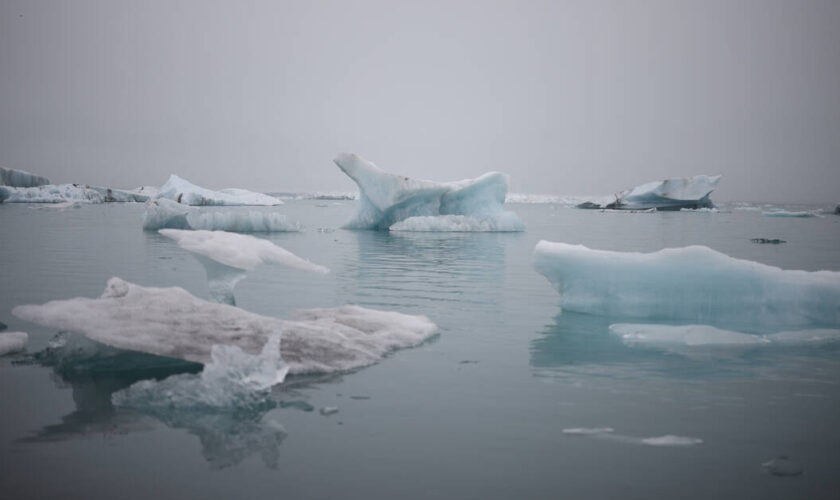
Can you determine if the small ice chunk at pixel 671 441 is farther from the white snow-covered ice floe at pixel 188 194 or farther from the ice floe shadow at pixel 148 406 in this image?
the white snow-covered ice floe at pixel 188 194

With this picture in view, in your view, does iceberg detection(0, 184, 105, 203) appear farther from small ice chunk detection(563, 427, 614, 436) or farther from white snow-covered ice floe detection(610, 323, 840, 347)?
small ice chunk detection(563, 427, 614, 436)

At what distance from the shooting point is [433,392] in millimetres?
5070

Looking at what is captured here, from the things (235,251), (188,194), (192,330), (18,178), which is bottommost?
(192,330)

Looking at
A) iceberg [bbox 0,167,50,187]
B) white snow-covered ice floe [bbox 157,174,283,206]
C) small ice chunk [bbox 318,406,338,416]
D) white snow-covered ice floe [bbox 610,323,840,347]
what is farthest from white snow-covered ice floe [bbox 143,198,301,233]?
iceberg [bbox 0,167,50,187]

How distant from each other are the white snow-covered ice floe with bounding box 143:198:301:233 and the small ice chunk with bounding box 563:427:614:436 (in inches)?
753

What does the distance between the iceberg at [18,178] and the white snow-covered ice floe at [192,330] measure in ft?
196

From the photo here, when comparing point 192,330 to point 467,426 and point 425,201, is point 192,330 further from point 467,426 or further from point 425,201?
point 425,201

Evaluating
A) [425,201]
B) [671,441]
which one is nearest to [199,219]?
[425,201]

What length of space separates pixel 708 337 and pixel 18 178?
206 ft

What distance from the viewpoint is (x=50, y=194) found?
5266cm

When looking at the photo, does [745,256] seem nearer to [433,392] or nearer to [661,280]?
[661,280]

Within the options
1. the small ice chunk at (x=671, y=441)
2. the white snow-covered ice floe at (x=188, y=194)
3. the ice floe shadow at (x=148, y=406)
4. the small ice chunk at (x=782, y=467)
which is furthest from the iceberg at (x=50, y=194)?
the small ice chunk at (x=782, y=467)

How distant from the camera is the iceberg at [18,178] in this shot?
2215 inches

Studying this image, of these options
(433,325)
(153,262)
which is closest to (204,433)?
(433,325)
